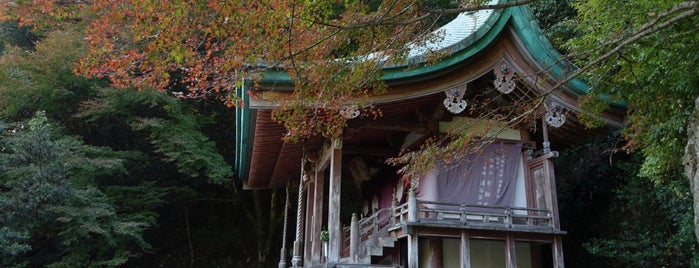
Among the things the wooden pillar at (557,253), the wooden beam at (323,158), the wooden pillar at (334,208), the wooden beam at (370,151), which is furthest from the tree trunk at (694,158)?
the wooden beam at (370,151)

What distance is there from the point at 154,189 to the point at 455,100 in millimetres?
10608

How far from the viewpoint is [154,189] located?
14859 mm

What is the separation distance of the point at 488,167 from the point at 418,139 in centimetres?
128

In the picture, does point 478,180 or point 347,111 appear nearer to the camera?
point 347,111

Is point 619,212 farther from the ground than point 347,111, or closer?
closer

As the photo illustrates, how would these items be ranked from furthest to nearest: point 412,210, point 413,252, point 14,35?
point 14,35 < point 412,210 < point 413,252

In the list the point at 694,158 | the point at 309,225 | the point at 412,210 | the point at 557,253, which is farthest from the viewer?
the point at 309,225

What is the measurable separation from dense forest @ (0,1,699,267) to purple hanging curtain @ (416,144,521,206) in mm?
1565

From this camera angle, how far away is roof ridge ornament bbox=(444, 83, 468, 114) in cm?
740

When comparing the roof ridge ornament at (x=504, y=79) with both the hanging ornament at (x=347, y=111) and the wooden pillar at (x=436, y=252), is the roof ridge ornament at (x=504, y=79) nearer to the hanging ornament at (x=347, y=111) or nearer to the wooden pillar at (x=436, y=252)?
the hanging ornament at (x=347, y=111)

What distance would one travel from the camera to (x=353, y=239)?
7.42m

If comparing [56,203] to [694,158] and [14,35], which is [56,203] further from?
[694,158]

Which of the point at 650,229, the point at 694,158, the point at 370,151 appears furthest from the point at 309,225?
the point at 694,158

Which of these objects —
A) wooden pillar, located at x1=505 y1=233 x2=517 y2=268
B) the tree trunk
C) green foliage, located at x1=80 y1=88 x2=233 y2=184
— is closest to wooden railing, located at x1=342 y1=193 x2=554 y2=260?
wooden pillar, located at x1=505 y1=233 x2=517 y2=268
